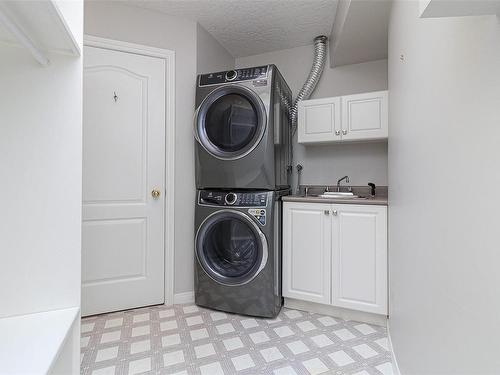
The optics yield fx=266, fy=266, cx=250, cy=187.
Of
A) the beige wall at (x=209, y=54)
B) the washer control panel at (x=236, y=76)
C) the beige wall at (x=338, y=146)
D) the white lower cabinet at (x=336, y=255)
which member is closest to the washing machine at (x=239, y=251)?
the white lower cabinet at (x=336, y=255)

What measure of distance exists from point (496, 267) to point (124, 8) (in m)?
2.71

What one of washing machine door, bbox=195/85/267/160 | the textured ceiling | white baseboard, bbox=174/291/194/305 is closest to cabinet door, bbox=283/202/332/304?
washing machine door, bbox=195/85/267/160

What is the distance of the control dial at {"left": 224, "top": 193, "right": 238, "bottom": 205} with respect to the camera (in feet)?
6.84

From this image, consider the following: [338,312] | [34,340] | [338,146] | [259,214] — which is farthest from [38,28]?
[338,146]

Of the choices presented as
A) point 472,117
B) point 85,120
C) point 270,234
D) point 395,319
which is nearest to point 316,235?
point 270,234

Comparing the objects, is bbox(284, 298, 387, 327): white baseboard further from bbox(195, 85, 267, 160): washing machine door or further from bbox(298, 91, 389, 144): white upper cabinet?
bbox(298, 91, 389, 144): white upper cabinet

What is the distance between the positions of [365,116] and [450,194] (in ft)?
5.45

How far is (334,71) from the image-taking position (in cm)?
276

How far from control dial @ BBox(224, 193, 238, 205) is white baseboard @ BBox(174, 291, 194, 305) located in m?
0.90

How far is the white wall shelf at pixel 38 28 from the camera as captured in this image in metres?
0.71

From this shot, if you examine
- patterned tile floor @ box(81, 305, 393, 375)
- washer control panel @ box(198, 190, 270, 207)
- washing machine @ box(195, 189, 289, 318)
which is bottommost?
patterned tile floor @ box(81, 305, 393, 375)

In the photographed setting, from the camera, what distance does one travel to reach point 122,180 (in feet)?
7.11

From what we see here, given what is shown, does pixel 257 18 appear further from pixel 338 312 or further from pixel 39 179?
pixel 338 312

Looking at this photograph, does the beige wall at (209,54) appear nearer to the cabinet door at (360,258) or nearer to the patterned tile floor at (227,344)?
the cabinet door at (360,258)
